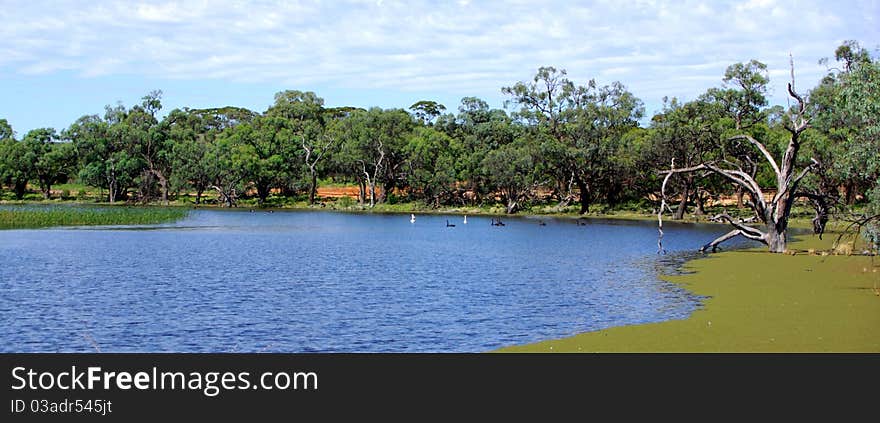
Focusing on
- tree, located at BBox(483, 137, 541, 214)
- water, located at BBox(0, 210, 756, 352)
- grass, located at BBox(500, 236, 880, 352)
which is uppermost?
tree, located at BBox(483, 137, 541, 214)

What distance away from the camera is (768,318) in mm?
24734

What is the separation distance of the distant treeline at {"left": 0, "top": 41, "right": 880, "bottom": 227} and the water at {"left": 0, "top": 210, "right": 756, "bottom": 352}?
101 feet

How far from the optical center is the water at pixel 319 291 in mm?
23875

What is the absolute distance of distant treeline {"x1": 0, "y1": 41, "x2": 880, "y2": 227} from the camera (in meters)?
91.1

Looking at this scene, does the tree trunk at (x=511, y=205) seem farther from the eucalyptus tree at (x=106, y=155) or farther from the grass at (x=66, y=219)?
the eucalyptus tree at (x=106, y=155)

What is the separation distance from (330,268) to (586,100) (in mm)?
72811

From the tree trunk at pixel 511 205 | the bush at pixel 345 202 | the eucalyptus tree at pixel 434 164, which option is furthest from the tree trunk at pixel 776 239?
the bush at pixel 345 202

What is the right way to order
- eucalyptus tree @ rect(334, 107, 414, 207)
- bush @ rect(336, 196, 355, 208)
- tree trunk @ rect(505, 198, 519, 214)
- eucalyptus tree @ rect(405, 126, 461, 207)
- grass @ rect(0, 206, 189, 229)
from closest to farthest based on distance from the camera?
grass @ rect(0, 206, 189, 229), tree trunk @ rect(505, 198, 519, 214), eucalyptus tree @ rect(405, 126, 461, 207), eucalyptus tree @ rect(334, 107, 414, 207), bush @ rect(336, 196, 355, 208)

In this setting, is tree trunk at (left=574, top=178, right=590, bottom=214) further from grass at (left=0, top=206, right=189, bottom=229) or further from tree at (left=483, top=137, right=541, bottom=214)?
grass at (left=0, top=206, right=189, bottom=229)

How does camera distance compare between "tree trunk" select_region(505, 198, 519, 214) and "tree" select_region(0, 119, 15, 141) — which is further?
"tree" select_region(0, 119, 15, 141)

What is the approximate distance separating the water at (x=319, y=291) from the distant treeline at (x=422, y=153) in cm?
3081

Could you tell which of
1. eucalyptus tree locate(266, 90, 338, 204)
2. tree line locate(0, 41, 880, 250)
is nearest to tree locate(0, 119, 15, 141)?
tree line locate(0, 41, 880, 250)

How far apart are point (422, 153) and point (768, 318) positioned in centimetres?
9264
